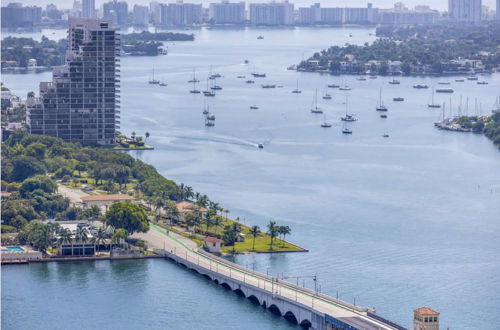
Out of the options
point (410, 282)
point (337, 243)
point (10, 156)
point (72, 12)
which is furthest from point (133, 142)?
point (72, 12)

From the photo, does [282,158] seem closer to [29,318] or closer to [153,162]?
[153,162]

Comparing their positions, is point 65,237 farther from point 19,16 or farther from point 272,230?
point 19,16

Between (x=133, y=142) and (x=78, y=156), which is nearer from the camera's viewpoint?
(x=78, y=156)

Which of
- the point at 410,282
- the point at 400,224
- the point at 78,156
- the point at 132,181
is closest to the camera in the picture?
the point at 410,282

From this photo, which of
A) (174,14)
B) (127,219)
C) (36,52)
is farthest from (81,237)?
(174,14)

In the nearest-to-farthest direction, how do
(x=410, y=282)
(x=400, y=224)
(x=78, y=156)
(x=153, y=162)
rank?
(x=410, y=282) → (x=400, y=224) → (x=78, y=156) → (x=153, y=162)

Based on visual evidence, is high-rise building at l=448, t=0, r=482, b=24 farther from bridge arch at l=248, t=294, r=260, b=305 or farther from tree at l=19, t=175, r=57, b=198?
bridge arch at l=248, t=294, r=260, b=305

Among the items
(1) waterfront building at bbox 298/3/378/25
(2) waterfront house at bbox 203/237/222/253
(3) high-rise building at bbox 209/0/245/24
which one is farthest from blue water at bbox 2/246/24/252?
(1) waterfront building at bbox 298/3/378/25
